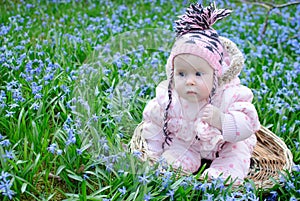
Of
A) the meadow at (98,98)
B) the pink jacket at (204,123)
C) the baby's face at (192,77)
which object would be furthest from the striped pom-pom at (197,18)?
the meadow at (98,98)

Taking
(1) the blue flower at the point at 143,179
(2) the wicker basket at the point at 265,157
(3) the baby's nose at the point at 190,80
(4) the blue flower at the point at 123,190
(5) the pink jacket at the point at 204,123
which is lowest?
(2) the wicker basket at the point at 265,157

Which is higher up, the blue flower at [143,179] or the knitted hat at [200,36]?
the knitted hat at [200,36]

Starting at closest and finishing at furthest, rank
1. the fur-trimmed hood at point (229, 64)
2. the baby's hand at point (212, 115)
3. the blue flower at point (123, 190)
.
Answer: the blue flower at point (123, 190) < the baby's hand at point (212, 115) < the fur-trimmed hood at point (229, 64)

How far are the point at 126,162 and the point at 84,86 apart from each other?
73 centimetres

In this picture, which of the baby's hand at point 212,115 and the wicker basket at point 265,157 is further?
the wicker basket at point 265,157

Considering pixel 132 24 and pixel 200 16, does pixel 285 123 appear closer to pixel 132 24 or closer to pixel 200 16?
pixel 200 16

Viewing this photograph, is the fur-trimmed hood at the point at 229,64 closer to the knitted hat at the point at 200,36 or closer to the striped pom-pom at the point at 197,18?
the knitted hat at the point at 200,36

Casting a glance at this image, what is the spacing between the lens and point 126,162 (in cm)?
338

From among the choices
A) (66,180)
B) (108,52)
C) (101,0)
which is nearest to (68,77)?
(108,52)

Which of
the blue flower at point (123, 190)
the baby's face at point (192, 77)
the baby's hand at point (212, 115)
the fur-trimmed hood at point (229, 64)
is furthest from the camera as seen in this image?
the fur-trimmed hood at point (229, 64)

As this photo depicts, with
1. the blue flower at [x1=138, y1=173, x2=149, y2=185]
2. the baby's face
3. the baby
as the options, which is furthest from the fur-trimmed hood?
the blue flower at [x1=138, y1=173, x2=149, y2=185]

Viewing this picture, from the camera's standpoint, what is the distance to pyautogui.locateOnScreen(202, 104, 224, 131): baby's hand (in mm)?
3406

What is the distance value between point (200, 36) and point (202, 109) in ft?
1.54

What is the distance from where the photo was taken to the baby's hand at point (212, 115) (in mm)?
3406
